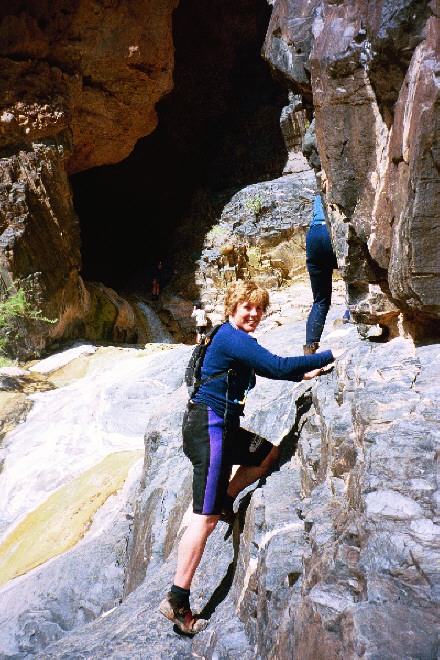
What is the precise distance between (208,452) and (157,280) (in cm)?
1262

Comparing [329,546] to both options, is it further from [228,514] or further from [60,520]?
[60,520]

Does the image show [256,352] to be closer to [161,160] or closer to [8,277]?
[8,277]

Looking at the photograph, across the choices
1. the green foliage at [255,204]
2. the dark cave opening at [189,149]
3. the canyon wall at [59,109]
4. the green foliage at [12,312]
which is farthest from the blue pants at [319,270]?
the dark cave opening at [189,149]

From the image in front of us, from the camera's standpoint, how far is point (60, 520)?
193 inches

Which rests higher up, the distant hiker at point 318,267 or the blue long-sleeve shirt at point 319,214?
the blue long-sleeve shirt at point 319,214

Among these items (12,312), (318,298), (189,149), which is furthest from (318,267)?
(189,149)

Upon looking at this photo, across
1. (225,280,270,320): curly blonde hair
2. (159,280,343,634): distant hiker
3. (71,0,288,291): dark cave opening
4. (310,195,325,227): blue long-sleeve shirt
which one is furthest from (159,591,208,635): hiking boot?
(71,0,288,291): dark cave opening

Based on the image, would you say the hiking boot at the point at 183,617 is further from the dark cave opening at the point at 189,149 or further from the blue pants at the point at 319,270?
the dark cave opening at the point at 189,149

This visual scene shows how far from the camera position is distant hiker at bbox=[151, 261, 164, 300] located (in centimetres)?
1449

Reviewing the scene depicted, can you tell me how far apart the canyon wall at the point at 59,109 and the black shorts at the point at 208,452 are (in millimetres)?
8045

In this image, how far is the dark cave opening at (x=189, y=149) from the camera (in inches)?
629

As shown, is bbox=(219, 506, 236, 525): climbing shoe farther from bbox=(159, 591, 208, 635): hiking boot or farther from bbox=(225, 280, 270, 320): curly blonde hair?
bbox=(225, 280, 270, 320): curly blonde hair

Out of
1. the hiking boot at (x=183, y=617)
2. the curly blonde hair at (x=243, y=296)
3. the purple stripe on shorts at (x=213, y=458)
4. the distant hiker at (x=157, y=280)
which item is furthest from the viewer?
the distant hiker at (x=157, y=280)

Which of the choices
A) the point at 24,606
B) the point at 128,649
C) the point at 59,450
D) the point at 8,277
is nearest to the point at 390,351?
the point at 128,649
